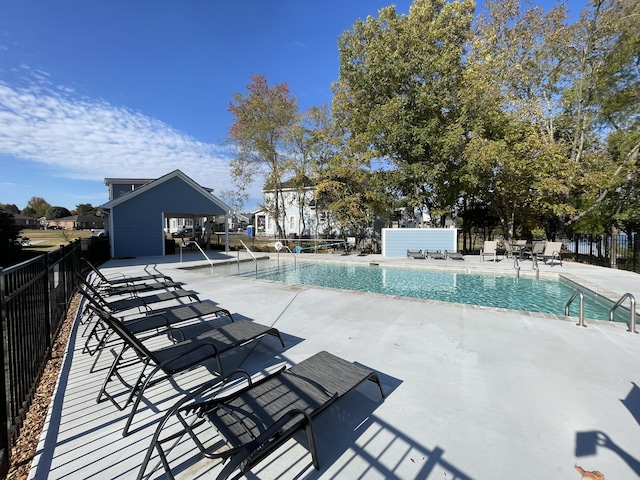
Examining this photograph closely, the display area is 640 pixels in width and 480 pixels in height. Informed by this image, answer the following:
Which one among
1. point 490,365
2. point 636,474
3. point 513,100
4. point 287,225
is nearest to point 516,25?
point 513,100

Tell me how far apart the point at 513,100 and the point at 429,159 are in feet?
16.4

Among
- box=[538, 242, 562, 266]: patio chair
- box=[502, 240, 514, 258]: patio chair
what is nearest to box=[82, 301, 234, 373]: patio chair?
box=[538, 242, 562, 266]: patio chair

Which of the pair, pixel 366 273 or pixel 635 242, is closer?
pixel 366 273

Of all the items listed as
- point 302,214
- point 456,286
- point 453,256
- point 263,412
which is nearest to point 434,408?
point 263,412

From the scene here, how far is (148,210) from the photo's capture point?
48.6 ft

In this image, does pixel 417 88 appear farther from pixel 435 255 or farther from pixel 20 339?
pixel 20 339

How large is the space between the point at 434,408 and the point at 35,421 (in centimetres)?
322

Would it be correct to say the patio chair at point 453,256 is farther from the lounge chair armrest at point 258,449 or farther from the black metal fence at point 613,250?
the lounge chair armrest at point 258,449

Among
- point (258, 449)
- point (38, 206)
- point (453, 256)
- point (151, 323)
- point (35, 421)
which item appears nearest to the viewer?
point (258, 449)

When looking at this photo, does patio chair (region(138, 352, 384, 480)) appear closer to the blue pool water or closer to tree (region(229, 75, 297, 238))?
the blue pool water

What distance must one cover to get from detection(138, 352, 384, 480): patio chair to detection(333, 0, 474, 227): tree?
14171 mm

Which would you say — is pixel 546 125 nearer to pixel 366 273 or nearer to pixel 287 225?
pixel 366 273

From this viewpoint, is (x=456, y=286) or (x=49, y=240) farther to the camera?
(x=49, y=240)

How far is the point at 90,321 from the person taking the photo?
15.3 feet
